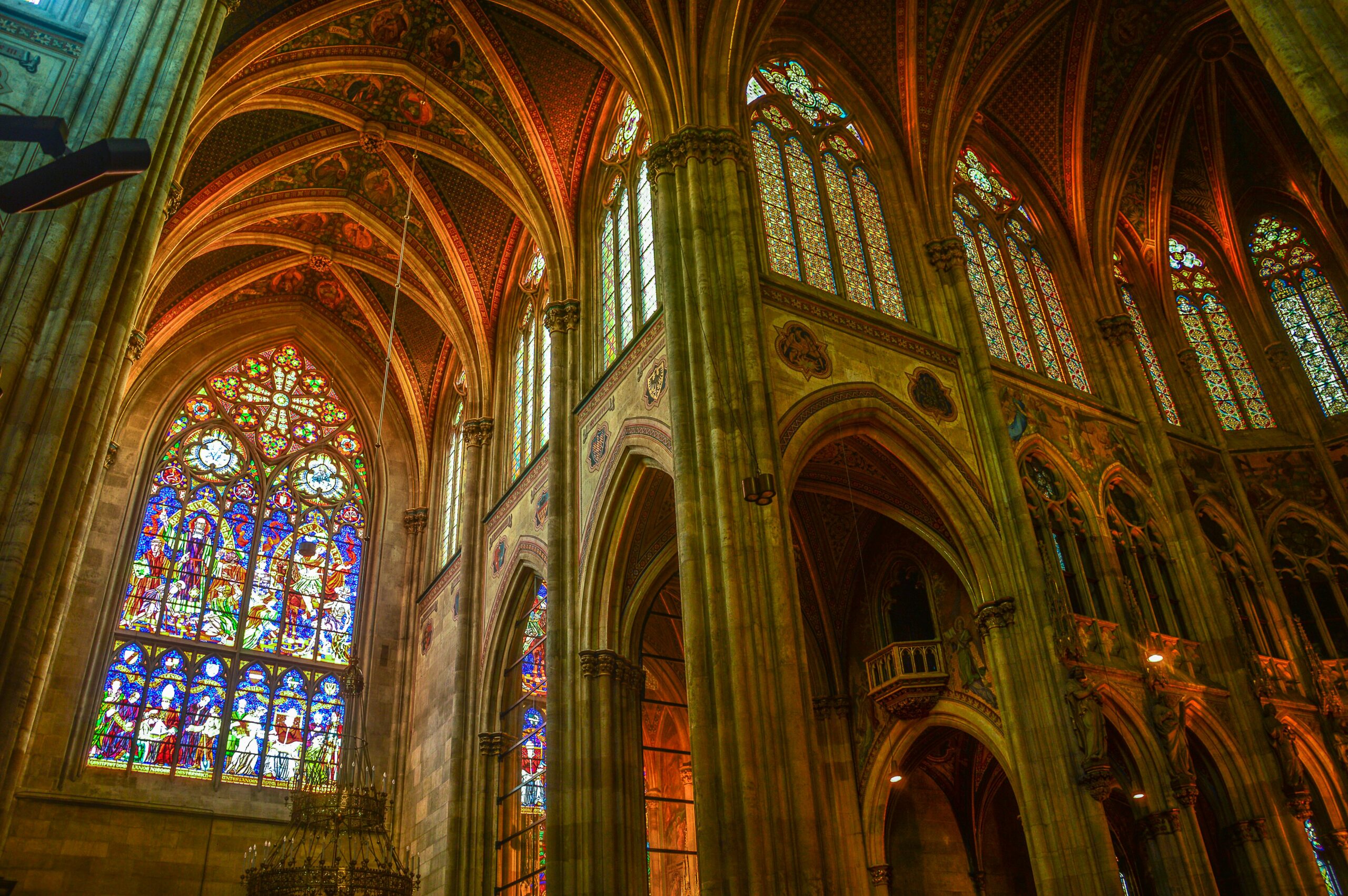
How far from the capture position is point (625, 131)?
690 inches

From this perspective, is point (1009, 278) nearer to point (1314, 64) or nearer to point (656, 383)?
point (656, 383)

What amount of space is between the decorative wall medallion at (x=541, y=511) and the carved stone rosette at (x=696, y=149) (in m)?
5.25

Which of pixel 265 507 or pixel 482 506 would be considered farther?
pixel 265 507

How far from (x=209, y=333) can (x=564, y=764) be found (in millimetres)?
13833

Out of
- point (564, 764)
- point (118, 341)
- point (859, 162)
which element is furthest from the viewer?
point (859, 162)

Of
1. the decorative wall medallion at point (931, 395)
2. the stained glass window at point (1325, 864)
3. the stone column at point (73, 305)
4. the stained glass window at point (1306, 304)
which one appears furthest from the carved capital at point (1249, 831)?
the stone column at point (73, 305)

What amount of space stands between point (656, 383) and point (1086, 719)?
649 centimetres

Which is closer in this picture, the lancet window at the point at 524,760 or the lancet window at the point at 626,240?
the lancet window at the point at 626,240

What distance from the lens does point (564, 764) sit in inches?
532

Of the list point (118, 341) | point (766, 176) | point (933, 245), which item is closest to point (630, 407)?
point (766, 176)

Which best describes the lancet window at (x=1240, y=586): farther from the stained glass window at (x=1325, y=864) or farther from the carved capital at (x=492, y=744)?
the carved capital at (x=492, y=744)

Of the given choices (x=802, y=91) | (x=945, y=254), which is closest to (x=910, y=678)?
(x=945, y=254)

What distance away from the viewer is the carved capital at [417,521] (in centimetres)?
2239

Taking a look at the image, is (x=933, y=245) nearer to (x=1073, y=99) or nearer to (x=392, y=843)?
(x=1073, y=99)
